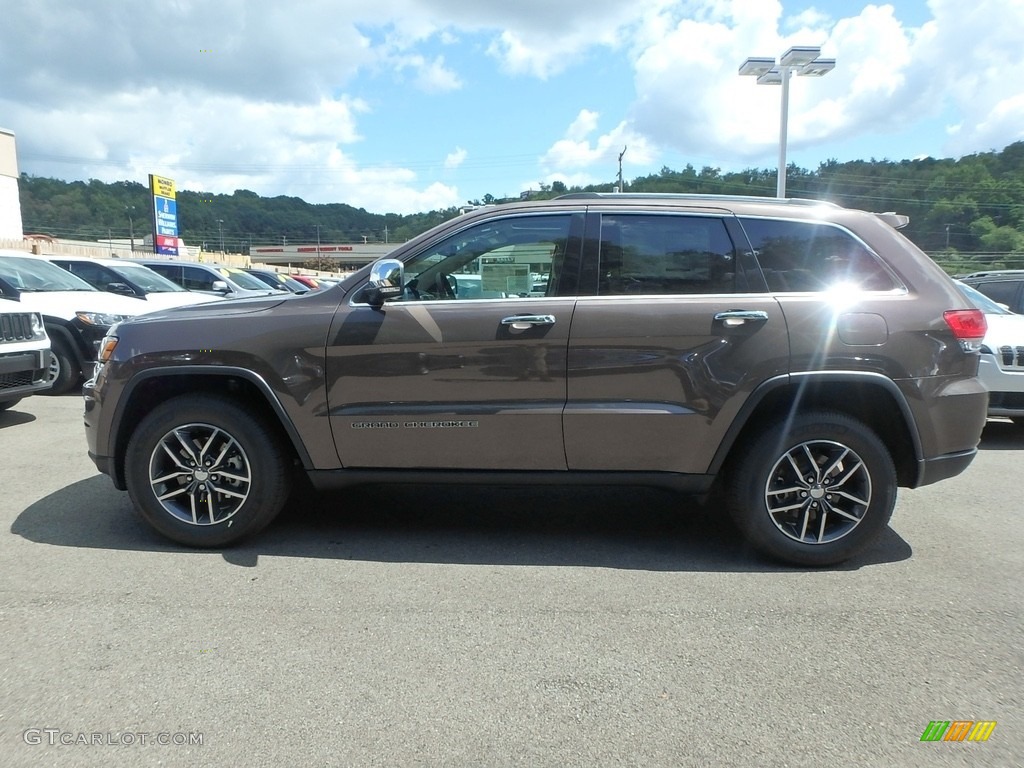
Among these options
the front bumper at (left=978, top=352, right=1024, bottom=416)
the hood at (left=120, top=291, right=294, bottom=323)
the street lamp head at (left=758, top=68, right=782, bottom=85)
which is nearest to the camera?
the hood at (left=120, top=291, right=294, bottom=323)

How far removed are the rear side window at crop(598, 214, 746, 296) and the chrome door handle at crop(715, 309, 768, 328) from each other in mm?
161

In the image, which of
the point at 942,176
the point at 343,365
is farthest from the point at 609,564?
the point at 942,176

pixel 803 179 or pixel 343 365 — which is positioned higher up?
pixel 803 179

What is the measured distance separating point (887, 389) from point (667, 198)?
5.04 feet

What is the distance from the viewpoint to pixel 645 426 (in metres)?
3.76

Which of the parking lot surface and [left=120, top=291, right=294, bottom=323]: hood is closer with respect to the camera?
the parking lot surface

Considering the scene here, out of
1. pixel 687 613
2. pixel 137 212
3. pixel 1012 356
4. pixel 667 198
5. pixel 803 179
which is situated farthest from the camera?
pixel 137 212

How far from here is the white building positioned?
55.8m

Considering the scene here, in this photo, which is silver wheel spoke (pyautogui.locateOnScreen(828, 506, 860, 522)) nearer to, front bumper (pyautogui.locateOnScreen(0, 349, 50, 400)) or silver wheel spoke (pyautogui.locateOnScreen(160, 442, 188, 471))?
silver wheel spoke (pyautogui.locateOnScreen(160, 442, 188, 471))

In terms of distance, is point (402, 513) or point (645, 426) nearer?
point (645, 426)

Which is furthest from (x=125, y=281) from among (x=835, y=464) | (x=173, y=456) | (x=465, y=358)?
(x=835, y=464)

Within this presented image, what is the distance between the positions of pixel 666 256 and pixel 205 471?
2.77m

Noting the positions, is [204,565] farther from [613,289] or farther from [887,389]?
Answer: [887,389]

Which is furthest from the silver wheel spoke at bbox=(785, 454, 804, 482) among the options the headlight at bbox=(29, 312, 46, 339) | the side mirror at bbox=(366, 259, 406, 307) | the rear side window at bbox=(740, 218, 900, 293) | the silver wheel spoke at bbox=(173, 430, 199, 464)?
the headlight at bbox=(29, 312, 46, 339)
